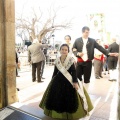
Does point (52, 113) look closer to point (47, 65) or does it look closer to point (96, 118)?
point (96, 118)

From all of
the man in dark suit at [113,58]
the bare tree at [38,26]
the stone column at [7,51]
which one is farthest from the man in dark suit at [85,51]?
the bare tree at [38,26]

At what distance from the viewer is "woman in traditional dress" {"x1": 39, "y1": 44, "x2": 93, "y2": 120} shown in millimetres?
3358

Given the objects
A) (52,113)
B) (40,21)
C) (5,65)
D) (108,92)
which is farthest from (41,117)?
(40,21)

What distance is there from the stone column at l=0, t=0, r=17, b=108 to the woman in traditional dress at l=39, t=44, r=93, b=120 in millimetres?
1109

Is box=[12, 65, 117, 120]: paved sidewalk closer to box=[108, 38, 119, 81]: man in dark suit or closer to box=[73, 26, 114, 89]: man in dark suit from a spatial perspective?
box=[73, 26, 114, 89]: man in dark suit

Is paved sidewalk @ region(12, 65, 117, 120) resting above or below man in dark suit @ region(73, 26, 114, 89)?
below

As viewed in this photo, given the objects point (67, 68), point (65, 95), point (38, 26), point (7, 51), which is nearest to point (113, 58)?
point (67, 68)

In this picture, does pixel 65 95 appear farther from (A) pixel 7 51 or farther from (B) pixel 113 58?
(B) pixel 113 58

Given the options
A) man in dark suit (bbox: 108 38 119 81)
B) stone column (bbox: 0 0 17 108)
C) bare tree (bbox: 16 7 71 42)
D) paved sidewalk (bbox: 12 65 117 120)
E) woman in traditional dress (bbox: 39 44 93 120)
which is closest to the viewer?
Result: woman in traditional dress (bbox: 39 44 93 120)

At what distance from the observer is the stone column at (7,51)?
403cm

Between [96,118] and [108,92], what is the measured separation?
2.22 m

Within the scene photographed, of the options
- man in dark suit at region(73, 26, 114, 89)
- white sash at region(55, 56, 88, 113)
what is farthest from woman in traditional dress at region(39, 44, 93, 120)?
man in dark suit at region(73, 26, 114, 89)

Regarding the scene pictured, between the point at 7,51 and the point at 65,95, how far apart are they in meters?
1.68

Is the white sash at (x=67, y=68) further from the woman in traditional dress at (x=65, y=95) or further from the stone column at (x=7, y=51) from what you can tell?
the stone column at (x=7, y=51)
